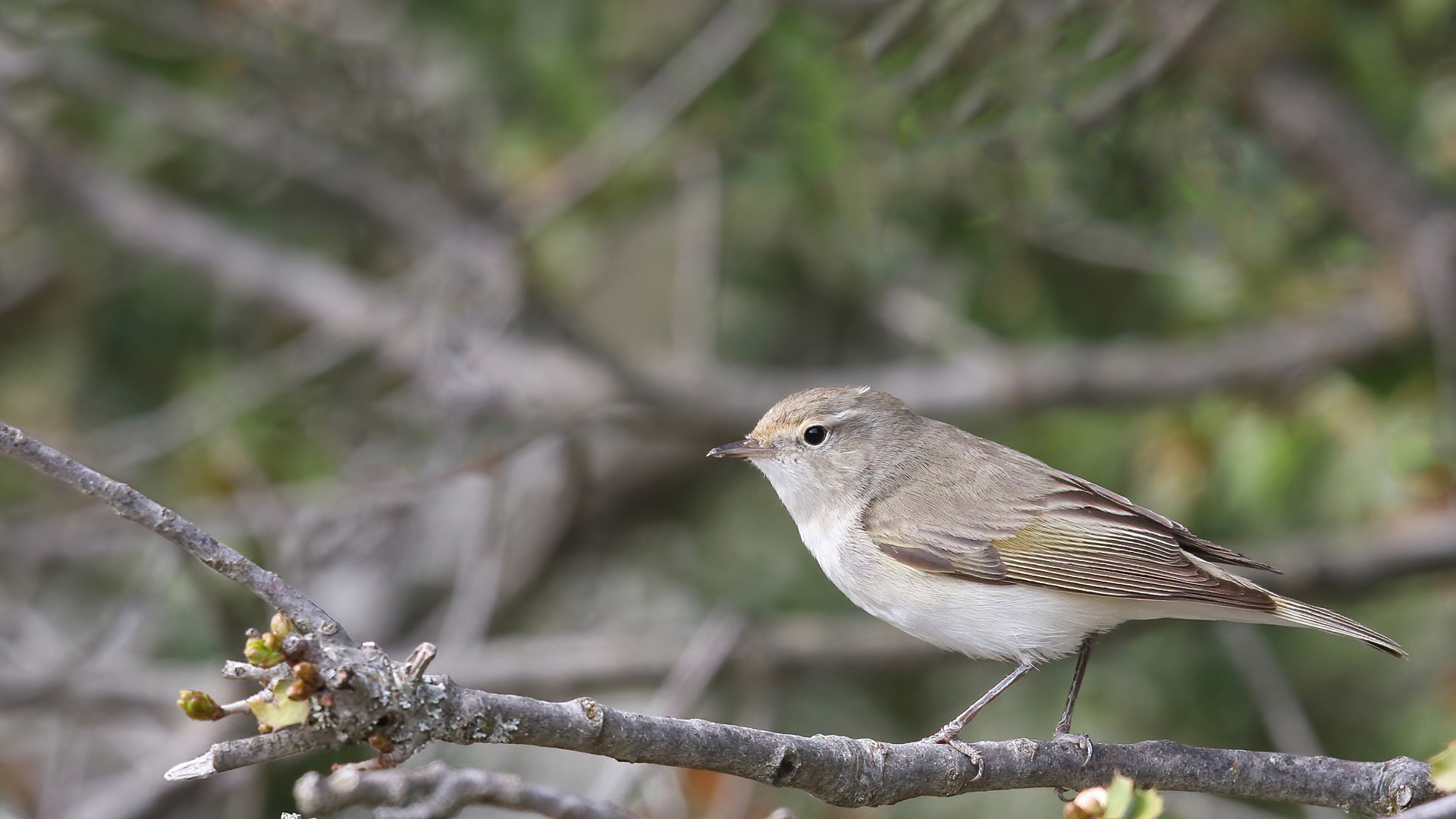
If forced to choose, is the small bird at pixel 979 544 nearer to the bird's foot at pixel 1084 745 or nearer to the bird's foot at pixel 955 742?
the bird's foot at pixel 955 742

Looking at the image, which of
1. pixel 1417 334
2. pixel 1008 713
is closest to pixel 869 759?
pixel 1008 713

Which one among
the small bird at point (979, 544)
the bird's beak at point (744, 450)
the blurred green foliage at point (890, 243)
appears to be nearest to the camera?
the small bird at point (979, 544)

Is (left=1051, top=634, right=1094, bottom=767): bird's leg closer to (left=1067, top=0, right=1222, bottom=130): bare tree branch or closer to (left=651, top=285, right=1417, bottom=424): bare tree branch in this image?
(left=1067, top=0, right=1222, bottom=130): bare tree branch

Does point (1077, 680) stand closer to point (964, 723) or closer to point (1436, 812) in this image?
point (964, 723)

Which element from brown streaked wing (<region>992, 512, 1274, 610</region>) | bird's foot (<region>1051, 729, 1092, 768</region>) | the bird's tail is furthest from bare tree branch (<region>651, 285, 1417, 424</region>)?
bird's foot (<region>1051, 729, 1092, 768</region>)

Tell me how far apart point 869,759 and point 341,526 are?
10.4ft

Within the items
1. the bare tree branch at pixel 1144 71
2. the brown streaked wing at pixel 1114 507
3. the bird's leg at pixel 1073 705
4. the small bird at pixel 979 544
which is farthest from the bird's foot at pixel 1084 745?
the bare tree branch at pixel 1144 71

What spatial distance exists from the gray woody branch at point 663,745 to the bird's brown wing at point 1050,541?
56 centimetres

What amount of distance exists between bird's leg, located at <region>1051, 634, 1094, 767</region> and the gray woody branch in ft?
0.06

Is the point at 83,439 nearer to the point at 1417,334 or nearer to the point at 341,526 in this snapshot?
the point at 341,526

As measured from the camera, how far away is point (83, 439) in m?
6.47

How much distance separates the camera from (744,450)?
3.88m

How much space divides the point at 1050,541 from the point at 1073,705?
1.47 ft

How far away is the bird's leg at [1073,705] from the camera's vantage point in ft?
9.34
